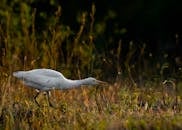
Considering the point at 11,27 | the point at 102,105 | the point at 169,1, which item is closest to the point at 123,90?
the point at 102,105

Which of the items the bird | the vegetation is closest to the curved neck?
the bird

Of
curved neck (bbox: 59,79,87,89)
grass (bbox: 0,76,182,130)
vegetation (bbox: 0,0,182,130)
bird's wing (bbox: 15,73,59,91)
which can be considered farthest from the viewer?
curved neck (bbox: 59,79,87,89)

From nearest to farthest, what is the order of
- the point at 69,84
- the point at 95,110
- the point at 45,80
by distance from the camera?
the point at 95,110 → the point at 45,80 → the point at 69,84

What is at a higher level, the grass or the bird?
the bird

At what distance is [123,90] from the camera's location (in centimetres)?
983

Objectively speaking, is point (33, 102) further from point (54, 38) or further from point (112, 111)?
point (54, 38)

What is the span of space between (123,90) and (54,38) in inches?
65.5

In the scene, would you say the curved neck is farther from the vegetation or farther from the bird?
the vegetation

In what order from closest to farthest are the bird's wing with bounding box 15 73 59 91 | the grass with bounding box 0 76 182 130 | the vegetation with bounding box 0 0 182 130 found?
1. the grass with bounding box 0 76 182 130
2. the vegetation with bounding box 0 0 182 130
3. the bird's wing with bounding box 15 73 59 91

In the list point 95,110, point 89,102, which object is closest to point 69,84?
point 89,102

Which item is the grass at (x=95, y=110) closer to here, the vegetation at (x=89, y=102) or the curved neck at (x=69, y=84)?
the vegetation at (x=89, y=102)

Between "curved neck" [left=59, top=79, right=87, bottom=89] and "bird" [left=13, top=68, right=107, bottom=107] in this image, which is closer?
"bird" [left=13, top=68, right=107, bottom=107]

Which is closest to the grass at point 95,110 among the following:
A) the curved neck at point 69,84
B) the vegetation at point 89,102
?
the vegetation at point 89,102

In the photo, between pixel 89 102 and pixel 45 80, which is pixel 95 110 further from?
pixel 45 80
